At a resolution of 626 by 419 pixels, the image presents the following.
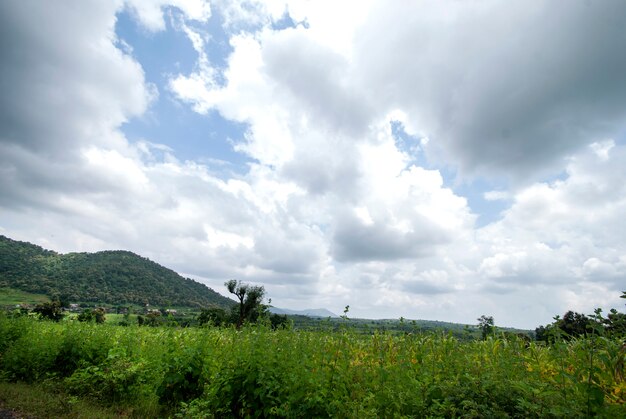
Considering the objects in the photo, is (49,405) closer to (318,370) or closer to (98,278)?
(318,370)

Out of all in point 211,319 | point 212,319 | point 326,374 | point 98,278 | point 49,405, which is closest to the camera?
point 326,374

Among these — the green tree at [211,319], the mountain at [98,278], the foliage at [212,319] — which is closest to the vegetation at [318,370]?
the foliage at [212,319]

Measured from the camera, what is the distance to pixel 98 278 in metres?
126

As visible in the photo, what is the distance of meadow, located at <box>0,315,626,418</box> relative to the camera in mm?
4469

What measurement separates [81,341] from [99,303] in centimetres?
11137

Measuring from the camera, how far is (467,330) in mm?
8266

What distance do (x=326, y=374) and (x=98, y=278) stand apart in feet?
472

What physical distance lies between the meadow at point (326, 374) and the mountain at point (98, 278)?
91.4 meters

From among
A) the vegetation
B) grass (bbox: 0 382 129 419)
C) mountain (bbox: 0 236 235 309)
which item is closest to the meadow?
the vegetation

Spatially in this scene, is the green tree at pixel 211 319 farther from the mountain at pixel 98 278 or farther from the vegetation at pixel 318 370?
the mountain at pixel 98 278

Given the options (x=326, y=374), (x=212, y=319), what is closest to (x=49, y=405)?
(x=212, y=319)

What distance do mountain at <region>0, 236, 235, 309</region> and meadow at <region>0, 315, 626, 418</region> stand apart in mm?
91382

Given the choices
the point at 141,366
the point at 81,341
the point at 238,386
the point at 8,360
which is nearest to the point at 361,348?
A: the point at 238,386

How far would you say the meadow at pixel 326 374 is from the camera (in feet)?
14.7
